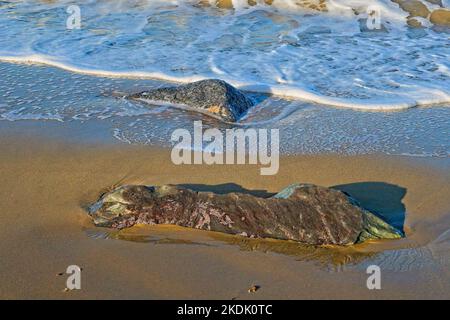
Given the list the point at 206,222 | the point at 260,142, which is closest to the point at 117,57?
the point at 260,142

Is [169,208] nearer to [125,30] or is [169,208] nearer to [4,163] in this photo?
[4,163]

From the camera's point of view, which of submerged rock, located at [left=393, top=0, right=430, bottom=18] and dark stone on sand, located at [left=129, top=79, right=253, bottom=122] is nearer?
dark stone on sand, located at [left=129, top=79, right=253, bottom=122]

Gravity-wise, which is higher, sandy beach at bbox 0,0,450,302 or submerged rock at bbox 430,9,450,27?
sandy beach at bbox 0,0,450,302

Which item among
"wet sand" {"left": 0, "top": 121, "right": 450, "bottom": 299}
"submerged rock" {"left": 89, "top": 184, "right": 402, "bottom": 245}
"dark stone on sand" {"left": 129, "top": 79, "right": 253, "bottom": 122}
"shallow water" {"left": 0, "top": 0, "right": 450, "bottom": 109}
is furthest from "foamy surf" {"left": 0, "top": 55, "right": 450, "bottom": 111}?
"submerged rock" {"left": 89, "top": 184, "right": 402, "bottom": 245}

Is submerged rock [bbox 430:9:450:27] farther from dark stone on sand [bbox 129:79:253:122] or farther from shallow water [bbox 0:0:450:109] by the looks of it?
dark stone on sand [bbox 129:79:253:122]

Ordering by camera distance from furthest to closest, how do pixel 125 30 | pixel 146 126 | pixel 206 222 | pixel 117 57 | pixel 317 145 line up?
pixel 125 30 < pixel 117 57 < pixel 146 126 < pixel 317 145 < pixel 206 222

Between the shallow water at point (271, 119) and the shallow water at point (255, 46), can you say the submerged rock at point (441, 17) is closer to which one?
the shallow water at point (255, 46)
